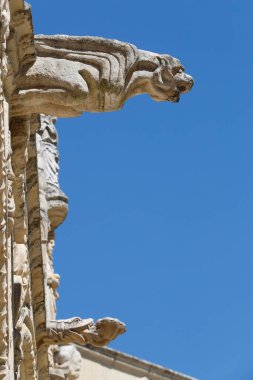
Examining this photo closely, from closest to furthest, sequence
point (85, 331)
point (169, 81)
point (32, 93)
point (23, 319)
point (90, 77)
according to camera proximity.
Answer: point (32, 93)
point (90, 77)
point (169, 81)
point (23, 319)
point (85, 331)

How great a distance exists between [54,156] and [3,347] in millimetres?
6265

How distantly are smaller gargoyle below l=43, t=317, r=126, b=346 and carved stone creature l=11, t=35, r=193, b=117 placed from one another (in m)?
2.74

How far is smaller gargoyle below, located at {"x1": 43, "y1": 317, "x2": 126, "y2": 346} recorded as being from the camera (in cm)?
1177

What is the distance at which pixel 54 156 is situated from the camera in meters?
14.9

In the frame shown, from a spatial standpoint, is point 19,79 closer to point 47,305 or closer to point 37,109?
point 37,109

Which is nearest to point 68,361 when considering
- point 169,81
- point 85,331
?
point 85,331

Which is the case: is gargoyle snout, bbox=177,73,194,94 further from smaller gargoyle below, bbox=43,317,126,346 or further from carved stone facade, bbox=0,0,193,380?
smaller gargoyle below, bbox=43,317,126,346

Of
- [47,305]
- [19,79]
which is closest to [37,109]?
[19,79]

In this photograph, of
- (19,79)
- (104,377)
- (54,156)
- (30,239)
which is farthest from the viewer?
(104,377)

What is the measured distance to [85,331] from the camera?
476 inches

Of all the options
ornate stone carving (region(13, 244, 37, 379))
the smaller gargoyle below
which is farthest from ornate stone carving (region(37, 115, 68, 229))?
ornate stone carving (region(13, 244, 37, 379))

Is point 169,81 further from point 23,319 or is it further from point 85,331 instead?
point 85,331

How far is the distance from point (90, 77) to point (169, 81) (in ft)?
1.84

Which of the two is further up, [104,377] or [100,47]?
[104,377]
